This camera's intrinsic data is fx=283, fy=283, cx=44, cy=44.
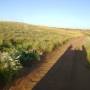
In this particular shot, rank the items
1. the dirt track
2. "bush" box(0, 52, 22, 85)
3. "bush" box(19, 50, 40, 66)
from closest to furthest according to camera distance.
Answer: "bush" box(0, 52, 22, 85)
the dirt track
"bush" box(19, 50, 40, 66)

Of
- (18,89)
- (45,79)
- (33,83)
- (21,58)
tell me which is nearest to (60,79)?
(45,79)

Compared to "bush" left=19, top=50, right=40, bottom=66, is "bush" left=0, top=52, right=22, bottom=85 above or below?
above

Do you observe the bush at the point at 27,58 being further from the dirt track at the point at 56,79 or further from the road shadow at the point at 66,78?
the road shadow at the point at 66,78

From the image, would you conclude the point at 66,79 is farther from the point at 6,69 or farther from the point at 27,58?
the point at 27,58

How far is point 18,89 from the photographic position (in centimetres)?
1125

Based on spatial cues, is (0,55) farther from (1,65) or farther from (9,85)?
(9,85)

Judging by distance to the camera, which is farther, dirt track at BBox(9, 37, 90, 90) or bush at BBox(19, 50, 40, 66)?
bush at BBox(19, 50, 40, 66)

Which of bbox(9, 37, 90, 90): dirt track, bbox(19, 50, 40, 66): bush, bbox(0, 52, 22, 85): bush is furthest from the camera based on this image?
bbox(19, 50, 40, 66): bush

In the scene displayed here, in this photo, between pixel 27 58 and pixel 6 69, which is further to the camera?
pixel 27 58

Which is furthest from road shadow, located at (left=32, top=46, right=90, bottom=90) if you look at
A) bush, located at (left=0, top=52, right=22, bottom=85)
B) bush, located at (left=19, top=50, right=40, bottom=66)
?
bush, located at (left=19, top=50, right=40, bottom=66)

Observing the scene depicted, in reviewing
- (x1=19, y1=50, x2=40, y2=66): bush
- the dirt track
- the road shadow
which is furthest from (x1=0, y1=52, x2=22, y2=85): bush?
(x1=19, y1=50, x2=40, y2=66): bush

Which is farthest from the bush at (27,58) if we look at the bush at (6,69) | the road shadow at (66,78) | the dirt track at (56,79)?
the bush at (6,69)

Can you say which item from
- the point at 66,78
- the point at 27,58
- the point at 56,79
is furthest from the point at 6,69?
the point at 27,58

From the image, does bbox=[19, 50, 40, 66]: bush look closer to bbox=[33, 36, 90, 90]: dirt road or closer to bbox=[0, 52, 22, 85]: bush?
bbox=[33, 36, 90, 90]: dirt road
